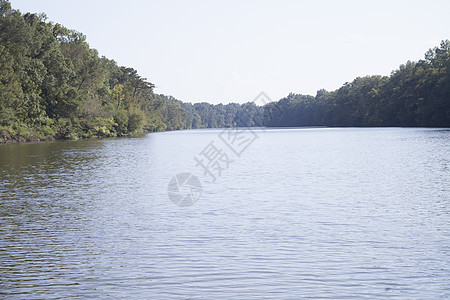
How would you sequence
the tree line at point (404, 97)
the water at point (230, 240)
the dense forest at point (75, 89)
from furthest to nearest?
the tree line at point (404, 97) < the dense forest at point (75, 89) < the water at point (230, 240)

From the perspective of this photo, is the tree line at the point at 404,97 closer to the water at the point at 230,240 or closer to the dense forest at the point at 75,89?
the dense forest at the point at 75,89

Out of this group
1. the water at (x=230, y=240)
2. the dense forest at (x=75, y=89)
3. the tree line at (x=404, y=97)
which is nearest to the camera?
the water at (x=230, y=240)

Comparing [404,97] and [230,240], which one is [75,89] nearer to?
[230,240]

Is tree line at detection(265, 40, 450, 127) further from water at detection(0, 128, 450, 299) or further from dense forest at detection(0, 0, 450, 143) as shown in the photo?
water at detection(0, 128, 450, 299)

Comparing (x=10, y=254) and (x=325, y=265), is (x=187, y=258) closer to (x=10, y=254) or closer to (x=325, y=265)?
(x=325, y=265)

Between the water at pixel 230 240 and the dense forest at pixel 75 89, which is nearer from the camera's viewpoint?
the water at pixel 230 240

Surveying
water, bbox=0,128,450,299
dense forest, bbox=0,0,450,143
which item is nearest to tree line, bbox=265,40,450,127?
dense forest, bbox=0,0,450,143

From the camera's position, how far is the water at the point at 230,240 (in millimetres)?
8445

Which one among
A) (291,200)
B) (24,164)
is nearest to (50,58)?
(24,164)

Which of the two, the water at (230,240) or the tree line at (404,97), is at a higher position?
the tree line at (404,97)

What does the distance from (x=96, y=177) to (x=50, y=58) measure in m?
49.9

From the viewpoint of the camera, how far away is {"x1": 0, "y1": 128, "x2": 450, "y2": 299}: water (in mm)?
8445

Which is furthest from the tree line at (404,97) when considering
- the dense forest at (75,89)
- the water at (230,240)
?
the water at (230,240)

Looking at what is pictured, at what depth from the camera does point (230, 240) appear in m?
11.7
